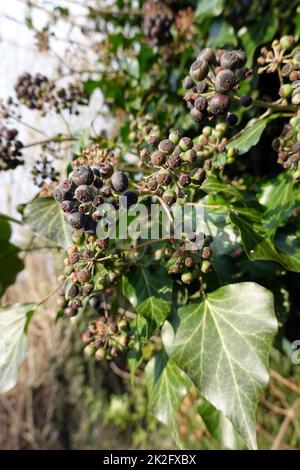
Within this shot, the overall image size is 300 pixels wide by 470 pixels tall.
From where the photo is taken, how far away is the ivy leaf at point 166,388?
47.1 inches

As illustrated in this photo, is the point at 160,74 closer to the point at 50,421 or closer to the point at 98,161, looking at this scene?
the point at 98,161

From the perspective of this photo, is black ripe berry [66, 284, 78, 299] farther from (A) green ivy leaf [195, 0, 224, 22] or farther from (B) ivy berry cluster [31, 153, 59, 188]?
(A) green ivy leaf [195, 0, 224, 22]

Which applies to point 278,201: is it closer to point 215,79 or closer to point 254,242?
point 254,242

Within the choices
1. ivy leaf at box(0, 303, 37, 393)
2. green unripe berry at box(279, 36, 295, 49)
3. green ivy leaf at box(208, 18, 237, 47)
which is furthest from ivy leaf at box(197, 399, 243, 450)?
green ivy leaf at box(208, 18, 237, 47)

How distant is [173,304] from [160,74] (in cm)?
121

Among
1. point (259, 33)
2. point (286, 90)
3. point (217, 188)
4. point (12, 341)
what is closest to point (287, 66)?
point (286, 90)

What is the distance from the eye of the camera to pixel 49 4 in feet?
6.83

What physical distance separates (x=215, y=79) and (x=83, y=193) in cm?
34

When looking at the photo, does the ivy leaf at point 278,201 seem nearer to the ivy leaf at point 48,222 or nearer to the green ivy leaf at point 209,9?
the ivy leaf at point 48,222

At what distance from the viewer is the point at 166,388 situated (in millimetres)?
1233

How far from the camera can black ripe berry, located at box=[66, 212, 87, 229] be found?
731 millimetres

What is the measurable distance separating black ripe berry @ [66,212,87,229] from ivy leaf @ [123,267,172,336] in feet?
0.98

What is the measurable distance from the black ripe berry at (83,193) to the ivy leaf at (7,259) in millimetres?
953
